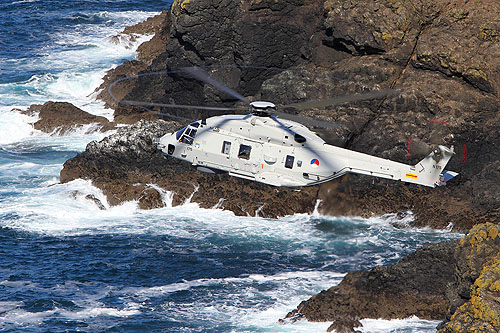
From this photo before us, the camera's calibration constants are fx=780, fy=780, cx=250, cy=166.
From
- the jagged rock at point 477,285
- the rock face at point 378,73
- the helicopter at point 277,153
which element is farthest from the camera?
the rock face at point 378,73

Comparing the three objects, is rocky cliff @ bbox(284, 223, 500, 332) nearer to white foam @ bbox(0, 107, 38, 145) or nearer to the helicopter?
the helicopter

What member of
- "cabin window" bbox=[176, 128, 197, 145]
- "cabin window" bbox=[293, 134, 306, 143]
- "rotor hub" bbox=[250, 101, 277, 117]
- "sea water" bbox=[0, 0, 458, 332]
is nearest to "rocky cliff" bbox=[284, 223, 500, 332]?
"sea water" bbox=[0, 0, 458, 332]

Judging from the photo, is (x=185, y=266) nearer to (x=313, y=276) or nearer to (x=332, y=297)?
(x=313, y=276)

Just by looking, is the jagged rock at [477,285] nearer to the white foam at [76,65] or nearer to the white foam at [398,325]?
the white foam at [398,325]

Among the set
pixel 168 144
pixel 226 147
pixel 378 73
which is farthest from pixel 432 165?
pixel 168 144

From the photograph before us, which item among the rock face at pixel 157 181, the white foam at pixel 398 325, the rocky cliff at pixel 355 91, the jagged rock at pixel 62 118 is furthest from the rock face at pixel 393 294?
the jagged rock at pixel 62 118

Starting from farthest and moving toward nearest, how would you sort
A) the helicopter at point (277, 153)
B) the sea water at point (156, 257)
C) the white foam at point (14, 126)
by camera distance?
the white foam at point (14, 126) < the helicopter at point (277, 153) < the sea water at point (156, 257)

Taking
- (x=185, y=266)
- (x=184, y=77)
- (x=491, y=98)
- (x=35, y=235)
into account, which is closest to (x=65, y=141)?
(x=184, y=77)
